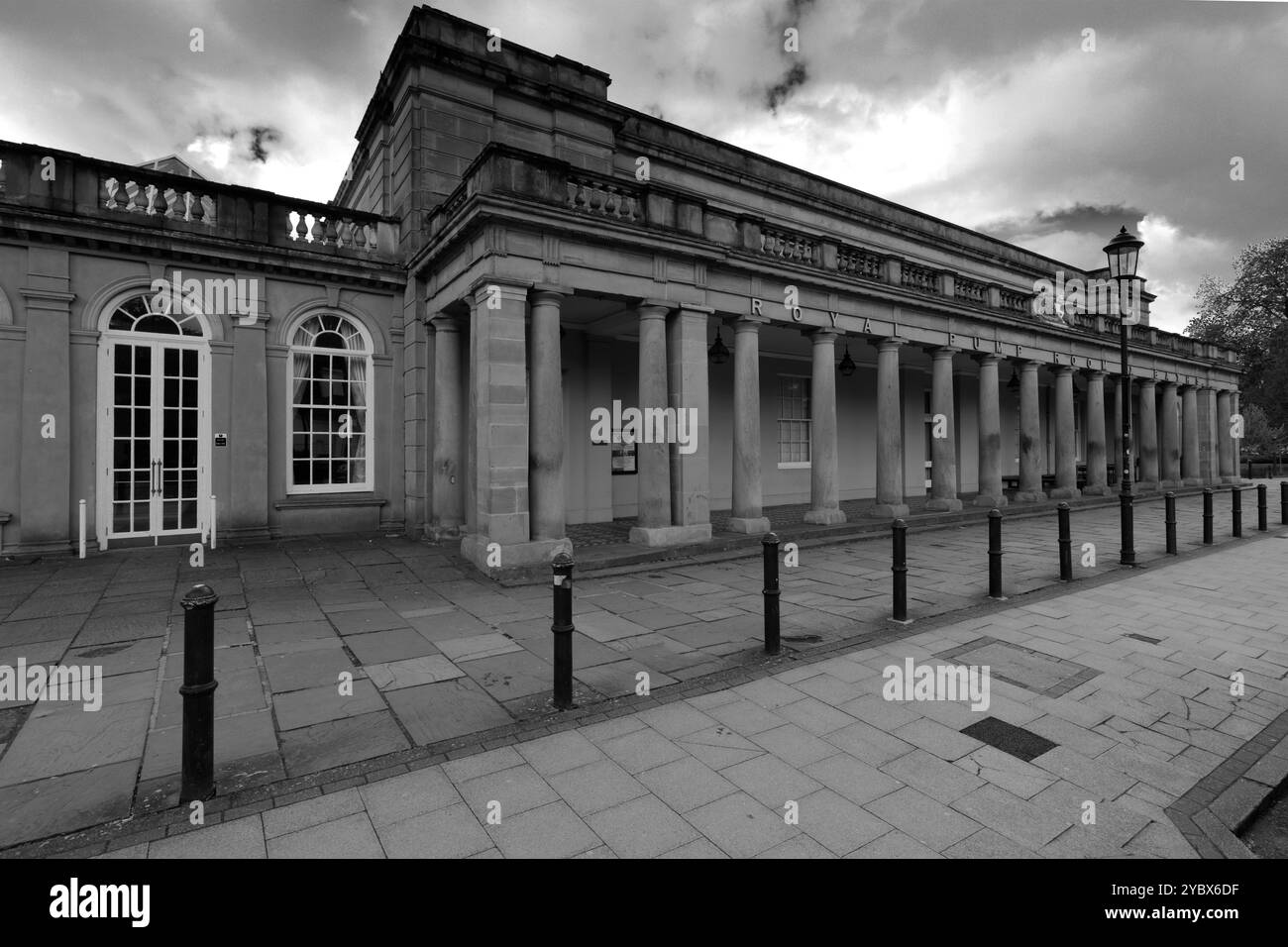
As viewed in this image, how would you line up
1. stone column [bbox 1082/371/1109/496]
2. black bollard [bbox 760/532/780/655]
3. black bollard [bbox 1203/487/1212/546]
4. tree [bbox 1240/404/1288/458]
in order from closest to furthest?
black bollard [bbox 760/532/780/655], black bollard [bbox 1203/487/1212/546], stone column [bbox 1082/371/1109/496], tree [bbox 1240/404/1288/458]

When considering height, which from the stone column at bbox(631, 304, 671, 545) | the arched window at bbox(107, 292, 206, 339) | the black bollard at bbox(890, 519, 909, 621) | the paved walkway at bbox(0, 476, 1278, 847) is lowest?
the paved walkway at bbox(0, 476, 1278, 847)

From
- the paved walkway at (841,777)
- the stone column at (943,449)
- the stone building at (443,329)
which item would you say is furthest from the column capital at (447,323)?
the stone column at (943,449)

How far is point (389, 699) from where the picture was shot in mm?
4570

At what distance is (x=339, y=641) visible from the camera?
5891 mm

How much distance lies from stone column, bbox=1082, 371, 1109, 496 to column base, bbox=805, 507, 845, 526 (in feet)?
40.6

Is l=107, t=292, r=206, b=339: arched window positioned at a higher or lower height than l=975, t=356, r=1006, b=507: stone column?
higher

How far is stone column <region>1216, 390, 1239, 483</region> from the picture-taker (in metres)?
25.7

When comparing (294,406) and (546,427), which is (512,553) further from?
(294,406)

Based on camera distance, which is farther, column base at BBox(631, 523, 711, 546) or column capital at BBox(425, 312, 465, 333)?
column capital at BBox(425, 312, 465, 333)

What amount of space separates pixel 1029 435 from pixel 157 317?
1998cm

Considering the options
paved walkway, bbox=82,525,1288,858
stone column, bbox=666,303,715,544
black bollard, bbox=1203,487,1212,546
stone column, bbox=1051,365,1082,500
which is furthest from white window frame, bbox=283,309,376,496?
stone column, bbox=1051,365,1082,500

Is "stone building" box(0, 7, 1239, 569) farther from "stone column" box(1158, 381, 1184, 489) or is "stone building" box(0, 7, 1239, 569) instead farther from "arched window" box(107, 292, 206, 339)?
"stone column" box(1158, 381, 1184, 489)

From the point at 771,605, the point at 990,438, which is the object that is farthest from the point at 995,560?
the point at 990,438
